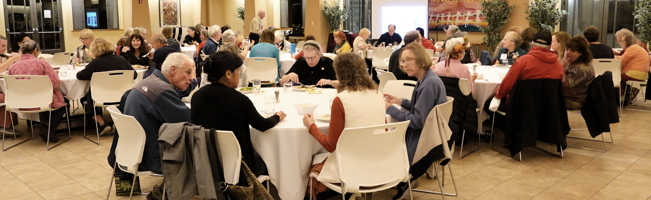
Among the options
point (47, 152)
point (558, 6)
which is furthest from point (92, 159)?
point (558, 6)

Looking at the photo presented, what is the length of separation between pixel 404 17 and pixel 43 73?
1097 centimetres

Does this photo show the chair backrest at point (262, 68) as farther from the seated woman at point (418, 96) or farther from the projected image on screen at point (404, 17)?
the projected image on screen at point (404, 17)

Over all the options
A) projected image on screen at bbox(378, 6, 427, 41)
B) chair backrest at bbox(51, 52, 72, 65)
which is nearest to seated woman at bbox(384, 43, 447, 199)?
chair backrest at bbox(51, 52, 72, 65)

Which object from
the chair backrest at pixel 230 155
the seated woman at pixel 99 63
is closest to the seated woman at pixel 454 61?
the chair backrest at pixel 230 155

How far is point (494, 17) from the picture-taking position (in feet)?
42.7

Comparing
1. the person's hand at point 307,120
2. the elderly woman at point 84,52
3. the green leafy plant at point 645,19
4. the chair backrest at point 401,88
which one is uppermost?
the green leafy plant at point 645,19

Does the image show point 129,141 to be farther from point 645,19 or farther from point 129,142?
point 645,19

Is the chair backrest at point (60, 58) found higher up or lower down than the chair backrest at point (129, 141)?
higher up

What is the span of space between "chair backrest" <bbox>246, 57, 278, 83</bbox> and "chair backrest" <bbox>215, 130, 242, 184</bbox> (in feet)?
14.1

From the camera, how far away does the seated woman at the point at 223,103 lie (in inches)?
122

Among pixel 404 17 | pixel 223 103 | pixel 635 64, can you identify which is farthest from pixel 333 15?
pixel 223 103

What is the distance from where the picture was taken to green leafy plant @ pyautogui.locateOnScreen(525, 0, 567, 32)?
1222 centimetres

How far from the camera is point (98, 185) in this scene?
4.50 m

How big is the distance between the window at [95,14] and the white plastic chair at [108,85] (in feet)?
39.3
